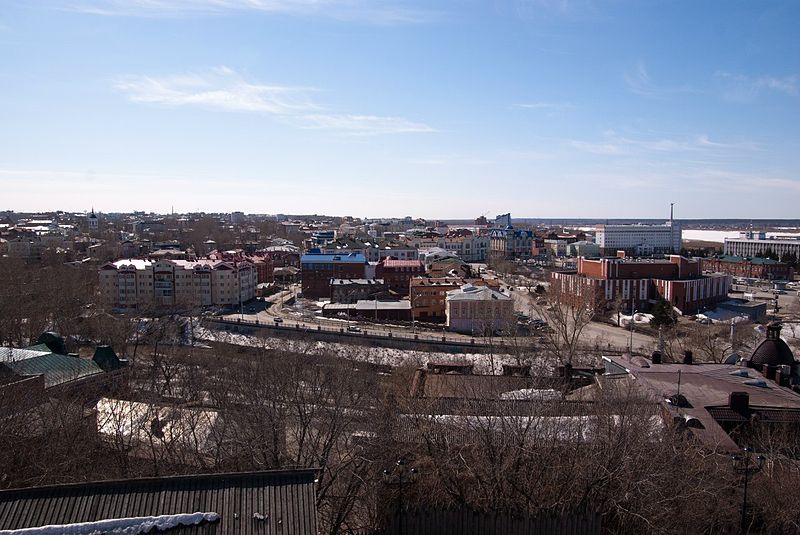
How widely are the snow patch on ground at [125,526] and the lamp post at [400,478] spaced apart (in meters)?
3.24

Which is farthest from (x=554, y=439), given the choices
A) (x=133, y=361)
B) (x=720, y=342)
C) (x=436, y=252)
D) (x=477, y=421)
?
(x=436, y=252)

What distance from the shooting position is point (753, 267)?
69.8 m

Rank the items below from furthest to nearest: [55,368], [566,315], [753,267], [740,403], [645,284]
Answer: [753,267]
[645,284]
[566,315]
[55,368]
[740,403]

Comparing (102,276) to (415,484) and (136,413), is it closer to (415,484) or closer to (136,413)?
(136,413)

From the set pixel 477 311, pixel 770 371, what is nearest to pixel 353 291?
pixel 477 311

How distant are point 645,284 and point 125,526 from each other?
146 ft

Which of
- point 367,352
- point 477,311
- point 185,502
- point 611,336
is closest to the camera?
point 185,502

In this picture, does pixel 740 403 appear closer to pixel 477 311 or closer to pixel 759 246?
pixel 477 311

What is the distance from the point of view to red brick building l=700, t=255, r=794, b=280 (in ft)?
224

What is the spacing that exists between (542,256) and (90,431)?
77.3 meters

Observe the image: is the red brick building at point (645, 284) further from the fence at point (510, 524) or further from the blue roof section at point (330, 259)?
the fence at point (510, 524)

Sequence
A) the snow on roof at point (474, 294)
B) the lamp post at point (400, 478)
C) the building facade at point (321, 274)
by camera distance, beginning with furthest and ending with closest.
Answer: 1. the building facade at point (321, 274)
2. the snow on roof at point (474, 294)
3. the lamp post at point (400, 478)

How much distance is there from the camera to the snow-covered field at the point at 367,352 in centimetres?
2630

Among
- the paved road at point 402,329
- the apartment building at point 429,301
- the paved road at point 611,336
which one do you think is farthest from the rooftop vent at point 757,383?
the apartment building at point 429,301
